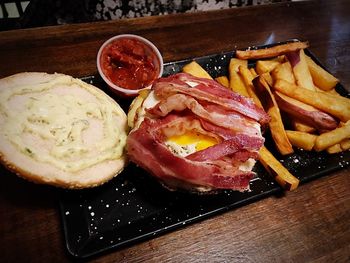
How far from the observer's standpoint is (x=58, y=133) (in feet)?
6.79

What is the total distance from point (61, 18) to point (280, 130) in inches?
102

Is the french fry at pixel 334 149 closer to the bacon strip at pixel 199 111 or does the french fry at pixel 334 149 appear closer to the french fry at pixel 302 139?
the french fry at pixel 302 139

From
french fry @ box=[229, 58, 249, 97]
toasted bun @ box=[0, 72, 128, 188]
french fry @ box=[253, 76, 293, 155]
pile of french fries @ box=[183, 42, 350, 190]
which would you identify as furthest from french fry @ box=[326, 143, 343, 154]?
toasted bun @ box=[0, 72, 128, 188]

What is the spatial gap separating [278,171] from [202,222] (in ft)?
2.15

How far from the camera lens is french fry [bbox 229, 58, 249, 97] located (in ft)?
8.91

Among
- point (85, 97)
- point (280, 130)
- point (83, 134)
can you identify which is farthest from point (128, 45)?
point (280, 130)

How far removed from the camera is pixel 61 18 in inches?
139

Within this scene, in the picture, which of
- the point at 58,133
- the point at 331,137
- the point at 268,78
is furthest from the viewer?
the point at 268,78

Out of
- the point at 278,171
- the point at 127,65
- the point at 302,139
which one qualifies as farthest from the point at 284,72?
the point at 127,65

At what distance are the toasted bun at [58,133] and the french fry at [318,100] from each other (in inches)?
50.9

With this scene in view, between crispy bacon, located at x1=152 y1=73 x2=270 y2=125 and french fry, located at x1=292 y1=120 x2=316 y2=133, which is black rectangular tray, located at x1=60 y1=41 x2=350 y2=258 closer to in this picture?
french fry, located at x1=292 y1=120 x2=316 y2=133

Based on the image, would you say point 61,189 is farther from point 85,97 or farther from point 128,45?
point 128,45

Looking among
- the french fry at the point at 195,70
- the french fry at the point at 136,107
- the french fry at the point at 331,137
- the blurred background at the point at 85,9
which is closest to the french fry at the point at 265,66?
the french fry at the point at 195,70

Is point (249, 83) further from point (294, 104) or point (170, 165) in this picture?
point (170, 165)
